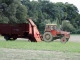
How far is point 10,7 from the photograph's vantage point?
64875 mm

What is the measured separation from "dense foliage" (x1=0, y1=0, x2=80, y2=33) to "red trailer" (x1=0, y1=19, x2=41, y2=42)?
99.8ft

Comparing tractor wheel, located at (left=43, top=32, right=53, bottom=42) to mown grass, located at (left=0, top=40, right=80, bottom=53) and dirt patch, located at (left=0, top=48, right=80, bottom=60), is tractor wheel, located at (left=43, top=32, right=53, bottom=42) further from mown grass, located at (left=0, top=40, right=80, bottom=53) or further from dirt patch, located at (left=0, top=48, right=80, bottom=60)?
dirt patch, located at (left=0, top=48, right=80, bottom=60)

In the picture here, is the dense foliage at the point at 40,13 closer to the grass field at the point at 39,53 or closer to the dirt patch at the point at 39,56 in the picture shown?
the grass field at the point at 39,53

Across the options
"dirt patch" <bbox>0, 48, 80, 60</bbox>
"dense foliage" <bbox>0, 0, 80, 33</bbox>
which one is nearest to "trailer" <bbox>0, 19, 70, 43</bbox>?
"dirt patch" <bbox>0, 48, 80, 60</bbox>

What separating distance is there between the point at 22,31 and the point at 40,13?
6577 cm

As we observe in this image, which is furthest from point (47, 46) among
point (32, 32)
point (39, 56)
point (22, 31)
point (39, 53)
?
point (22, 31)

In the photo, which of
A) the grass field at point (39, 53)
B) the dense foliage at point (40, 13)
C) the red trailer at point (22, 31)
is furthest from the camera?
the dense foliage at point (40, 13)

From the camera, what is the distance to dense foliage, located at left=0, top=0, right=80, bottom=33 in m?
65.8

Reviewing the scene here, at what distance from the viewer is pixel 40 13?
95938 millimetres

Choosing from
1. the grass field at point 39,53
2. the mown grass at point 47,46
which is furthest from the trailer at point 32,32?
the grass field at point 39,53

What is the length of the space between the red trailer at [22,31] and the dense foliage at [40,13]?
30433 mm

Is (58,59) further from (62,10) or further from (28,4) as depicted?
(62,10)

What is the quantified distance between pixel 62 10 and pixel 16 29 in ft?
277

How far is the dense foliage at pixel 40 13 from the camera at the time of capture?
2591 inches
